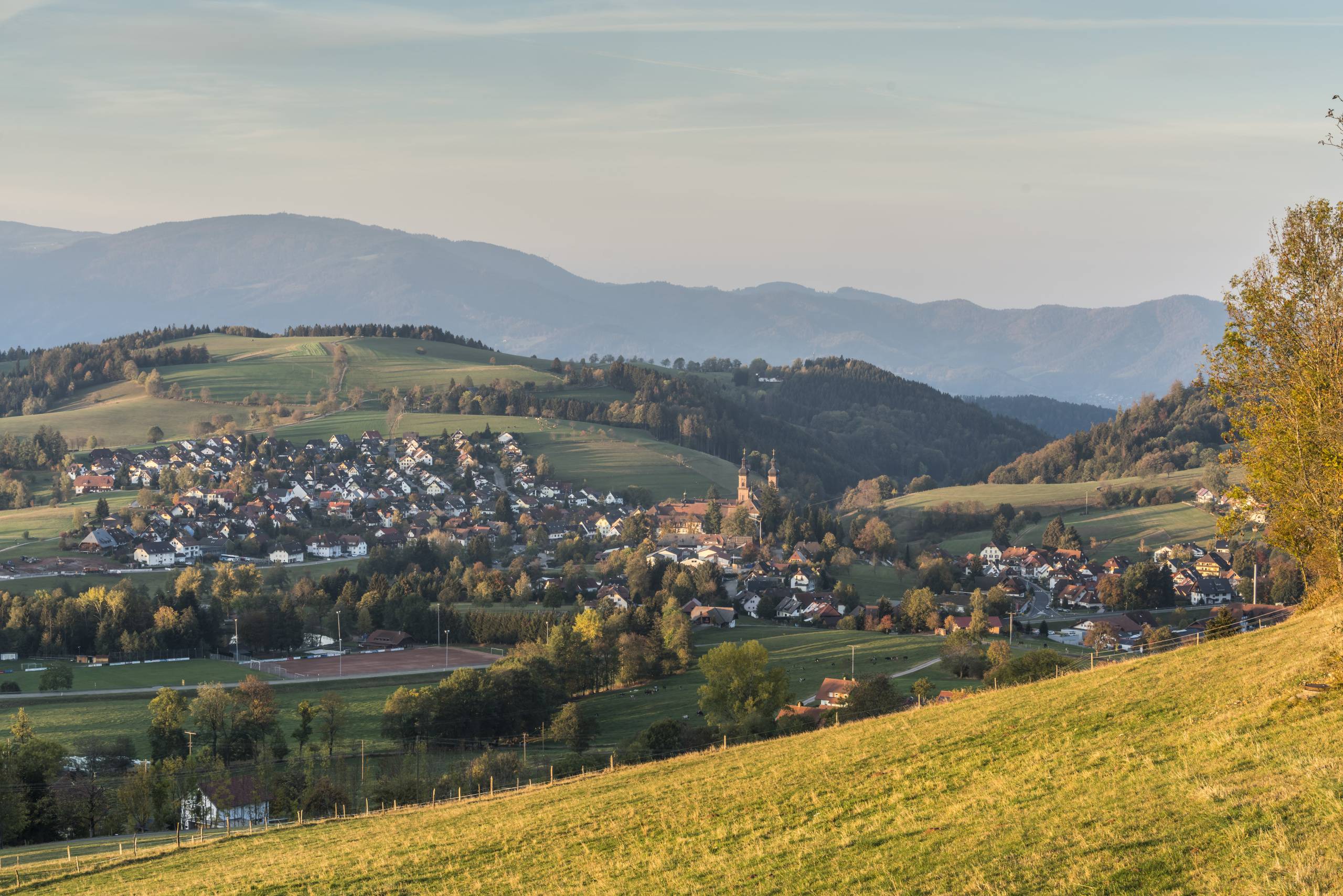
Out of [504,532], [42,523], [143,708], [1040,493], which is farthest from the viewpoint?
[1040,493]

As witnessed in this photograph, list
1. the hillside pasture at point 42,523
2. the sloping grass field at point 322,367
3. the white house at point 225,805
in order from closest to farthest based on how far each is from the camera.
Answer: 1. the white house at point 225,805
2. the hillside pasture at point 42,523
3. the sloping grass field at point 322,367

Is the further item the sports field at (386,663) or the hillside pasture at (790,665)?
the sports field at (386,663)

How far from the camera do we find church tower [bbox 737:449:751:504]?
127938 millimetres

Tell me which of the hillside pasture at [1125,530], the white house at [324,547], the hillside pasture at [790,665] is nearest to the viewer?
the hillside pasture at [790,665]

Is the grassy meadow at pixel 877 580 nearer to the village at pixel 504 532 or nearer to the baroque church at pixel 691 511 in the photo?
the village at pixel 504 532

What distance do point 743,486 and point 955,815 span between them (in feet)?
397

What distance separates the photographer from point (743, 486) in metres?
134

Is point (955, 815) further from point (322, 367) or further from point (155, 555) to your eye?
point (322, 367)

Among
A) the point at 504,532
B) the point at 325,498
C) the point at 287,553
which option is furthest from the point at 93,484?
the point at 504,532

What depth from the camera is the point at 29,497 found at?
109m

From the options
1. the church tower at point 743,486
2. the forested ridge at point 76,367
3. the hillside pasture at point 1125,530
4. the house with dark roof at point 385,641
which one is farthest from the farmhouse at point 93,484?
the hillside pasture at point 1125,530

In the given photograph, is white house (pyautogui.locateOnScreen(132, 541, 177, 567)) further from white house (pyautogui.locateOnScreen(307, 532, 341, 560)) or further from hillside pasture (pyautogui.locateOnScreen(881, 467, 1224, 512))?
hillside pasture (pyautogui.locateOnScreen(881, 467, 1224, 512))

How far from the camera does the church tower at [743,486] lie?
5037 inches

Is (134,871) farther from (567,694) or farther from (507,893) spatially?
(567,694)
